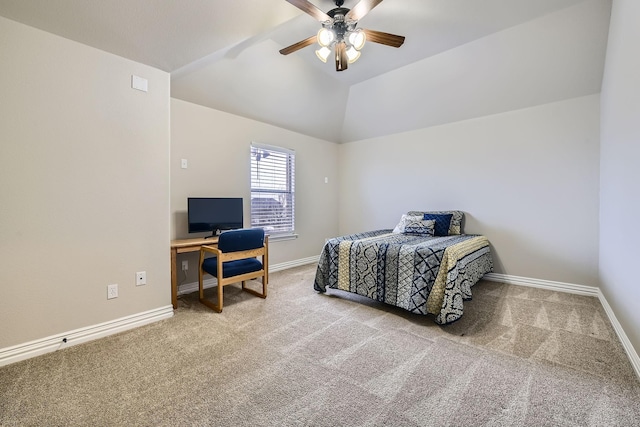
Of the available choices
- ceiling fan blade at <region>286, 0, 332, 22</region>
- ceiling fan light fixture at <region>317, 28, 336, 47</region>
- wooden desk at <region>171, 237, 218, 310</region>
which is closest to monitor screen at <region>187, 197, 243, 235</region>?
wooden desk at <region>171, 237, 218, 310</region>

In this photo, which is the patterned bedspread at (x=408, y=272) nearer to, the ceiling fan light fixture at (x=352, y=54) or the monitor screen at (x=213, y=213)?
the monitor screen at (x=213, y=213)

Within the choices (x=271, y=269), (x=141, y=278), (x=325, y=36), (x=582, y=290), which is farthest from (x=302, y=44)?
(x=582, y=290)

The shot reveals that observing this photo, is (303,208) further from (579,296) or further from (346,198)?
(579,296)

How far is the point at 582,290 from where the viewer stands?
331 cm

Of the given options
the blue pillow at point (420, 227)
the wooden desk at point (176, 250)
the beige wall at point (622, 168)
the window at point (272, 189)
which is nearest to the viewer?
the beige wall at point (622, 168)

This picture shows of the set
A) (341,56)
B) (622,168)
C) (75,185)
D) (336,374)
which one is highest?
(341,56)

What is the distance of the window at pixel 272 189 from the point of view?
4160 mm

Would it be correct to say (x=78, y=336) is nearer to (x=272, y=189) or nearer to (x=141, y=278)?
(x=141, y=278)

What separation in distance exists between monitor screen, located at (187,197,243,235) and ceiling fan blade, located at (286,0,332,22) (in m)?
2.29

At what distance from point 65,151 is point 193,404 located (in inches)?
81.5

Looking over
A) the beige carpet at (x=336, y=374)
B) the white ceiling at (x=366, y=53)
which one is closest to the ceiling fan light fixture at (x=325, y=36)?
the white ceiling at (x=366, y=53)

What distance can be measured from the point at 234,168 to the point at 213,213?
791mm

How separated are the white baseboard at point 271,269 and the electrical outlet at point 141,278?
87 centimetres

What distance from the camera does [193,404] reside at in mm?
1518
